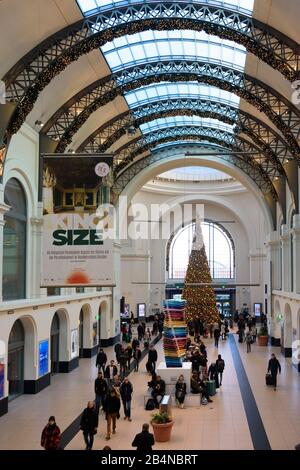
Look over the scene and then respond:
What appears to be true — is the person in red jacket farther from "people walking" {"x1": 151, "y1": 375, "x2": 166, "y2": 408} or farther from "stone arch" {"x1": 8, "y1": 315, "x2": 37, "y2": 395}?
"stone arch" {"x1": 8, "y1": 315, "x2": 37, "y2": 395}

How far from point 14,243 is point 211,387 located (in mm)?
9580

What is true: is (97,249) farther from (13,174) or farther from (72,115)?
(72,115)

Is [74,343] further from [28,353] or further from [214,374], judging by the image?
[214,374]

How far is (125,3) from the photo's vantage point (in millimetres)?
20594

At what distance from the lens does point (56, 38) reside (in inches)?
780

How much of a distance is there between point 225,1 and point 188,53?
22.5 feet

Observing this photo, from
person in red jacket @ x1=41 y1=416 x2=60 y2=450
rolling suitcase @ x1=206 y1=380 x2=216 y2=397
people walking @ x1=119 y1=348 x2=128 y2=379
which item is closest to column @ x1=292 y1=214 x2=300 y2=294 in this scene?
rolling suitcase @ x1=206 y1=380 x2=216 y2=397

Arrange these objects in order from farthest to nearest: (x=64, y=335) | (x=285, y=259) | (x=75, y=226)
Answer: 1. (x=285, y=259)
2. (x=64, y=335)
3. (x=75, y=226)

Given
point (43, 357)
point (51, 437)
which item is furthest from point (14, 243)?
point (51, 437)

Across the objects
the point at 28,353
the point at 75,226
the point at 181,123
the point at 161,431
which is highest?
the point at 181,123

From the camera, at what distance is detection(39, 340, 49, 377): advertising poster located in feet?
72.8

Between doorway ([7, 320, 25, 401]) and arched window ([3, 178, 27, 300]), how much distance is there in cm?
137

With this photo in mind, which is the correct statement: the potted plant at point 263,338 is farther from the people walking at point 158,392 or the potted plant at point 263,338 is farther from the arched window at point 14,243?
the people walking at point 158,392

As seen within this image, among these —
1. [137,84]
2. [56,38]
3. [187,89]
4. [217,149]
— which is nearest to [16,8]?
[56,38]
